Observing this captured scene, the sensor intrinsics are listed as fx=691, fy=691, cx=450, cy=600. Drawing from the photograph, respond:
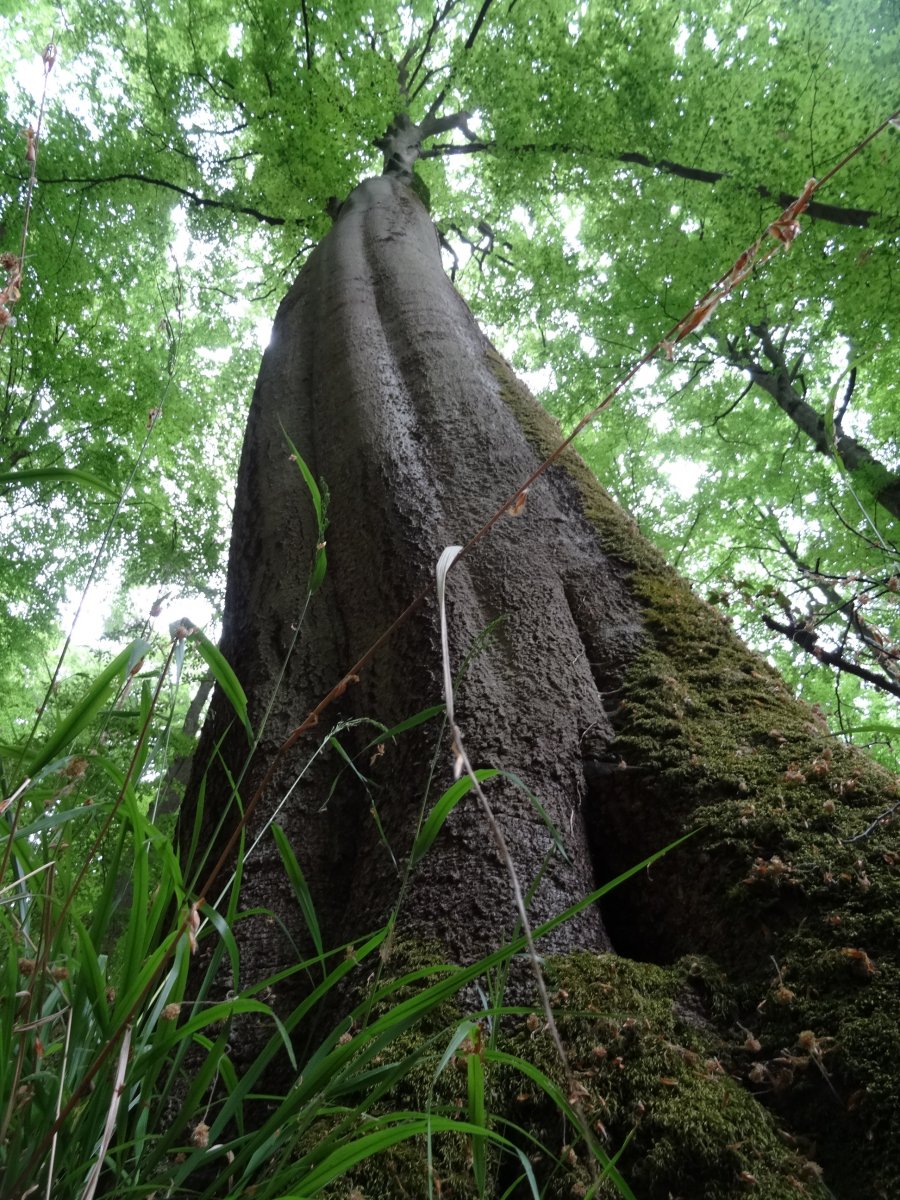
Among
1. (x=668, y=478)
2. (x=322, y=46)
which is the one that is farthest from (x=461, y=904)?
(x=668, y=478)

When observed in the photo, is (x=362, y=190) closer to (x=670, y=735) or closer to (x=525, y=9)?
(x=525, y=9)

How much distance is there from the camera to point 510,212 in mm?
7109

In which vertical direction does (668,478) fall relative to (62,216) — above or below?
below

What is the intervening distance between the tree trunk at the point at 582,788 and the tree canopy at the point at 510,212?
1.71 m

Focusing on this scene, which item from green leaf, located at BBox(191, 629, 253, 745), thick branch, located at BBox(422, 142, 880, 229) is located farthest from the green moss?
thick branch, located at BBox(422, 142, 880, 229)

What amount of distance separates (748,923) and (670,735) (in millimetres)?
410

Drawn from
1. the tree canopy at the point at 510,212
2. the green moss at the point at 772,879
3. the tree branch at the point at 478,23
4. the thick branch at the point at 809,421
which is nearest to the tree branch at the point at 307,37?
the tree canopy at the point at 510,212

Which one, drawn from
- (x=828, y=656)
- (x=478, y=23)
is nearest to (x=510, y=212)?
(x=478, y=23)

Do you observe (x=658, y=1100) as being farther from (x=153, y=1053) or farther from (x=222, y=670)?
(x=222, y=670)

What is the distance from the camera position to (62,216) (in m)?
4.71

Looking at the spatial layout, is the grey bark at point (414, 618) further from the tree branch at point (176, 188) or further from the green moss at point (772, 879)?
the tree branch at point (176, 188)

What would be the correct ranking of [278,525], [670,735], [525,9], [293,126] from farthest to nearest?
[525,9]
[293,126]
[278,525]
[670,735]

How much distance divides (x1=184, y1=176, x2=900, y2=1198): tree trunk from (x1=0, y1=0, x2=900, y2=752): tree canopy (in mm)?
1707

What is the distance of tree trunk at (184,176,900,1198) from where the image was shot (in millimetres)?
866
